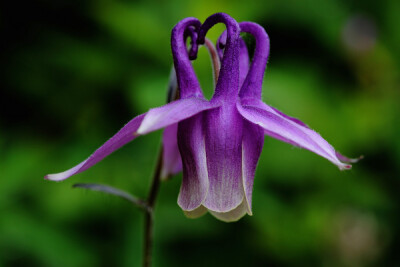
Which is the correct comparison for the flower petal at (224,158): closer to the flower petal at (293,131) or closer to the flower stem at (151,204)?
the flower petal at (293,131)

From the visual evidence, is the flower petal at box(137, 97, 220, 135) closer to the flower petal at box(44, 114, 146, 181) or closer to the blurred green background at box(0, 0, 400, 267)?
the flower petal at box(44, 114, 146, 181)

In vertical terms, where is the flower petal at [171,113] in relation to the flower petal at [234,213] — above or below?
above

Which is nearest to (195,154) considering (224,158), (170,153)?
(224,158)

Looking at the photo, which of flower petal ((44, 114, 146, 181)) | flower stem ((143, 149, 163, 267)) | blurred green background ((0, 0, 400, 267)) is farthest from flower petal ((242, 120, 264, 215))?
blurred green background ((0, 0, 400, 267))

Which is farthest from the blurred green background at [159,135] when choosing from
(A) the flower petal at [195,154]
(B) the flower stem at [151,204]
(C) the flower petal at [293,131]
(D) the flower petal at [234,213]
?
(C) the flower petal at [293,131]

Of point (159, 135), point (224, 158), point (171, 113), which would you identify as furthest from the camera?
point (159, 135)

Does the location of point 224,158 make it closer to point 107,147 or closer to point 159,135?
point 107,147
